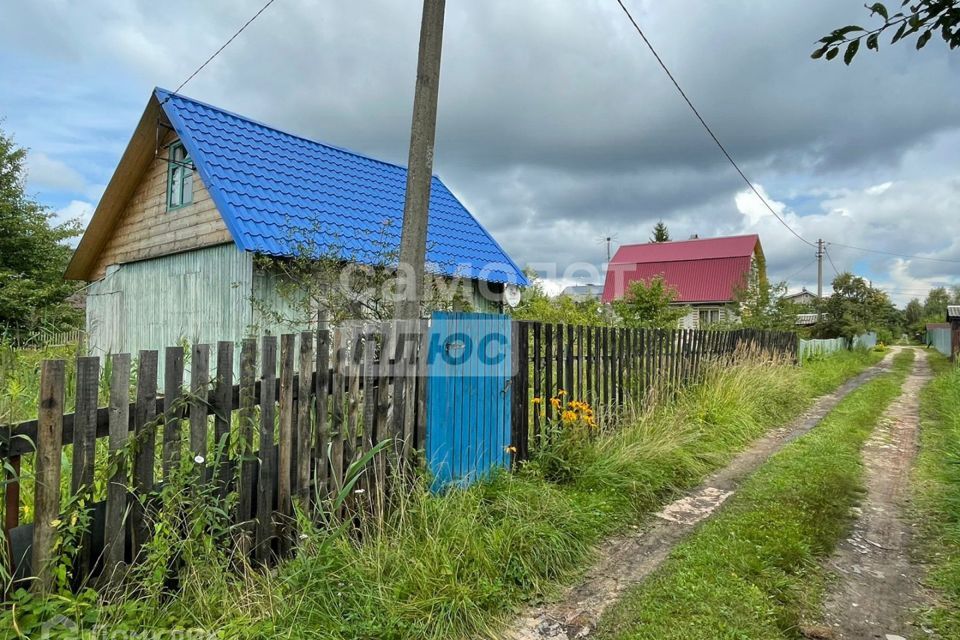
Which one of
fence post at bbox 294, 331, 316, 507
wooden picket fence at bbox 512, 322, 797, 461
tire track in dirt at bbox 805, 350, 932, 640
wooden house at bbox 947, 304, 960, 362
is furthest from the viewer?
wooden house at bbox 947, 304, 960, 362

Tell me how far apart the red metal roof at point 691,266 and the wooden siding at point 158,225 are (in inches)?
996

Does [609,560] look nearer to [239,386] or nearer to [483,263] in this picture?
[239,386]

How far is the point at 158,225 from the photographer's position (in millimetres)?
10281

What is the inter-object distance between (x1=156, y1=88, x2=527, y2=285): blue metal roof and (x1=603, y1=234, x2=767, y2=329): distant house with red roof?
68.9ft

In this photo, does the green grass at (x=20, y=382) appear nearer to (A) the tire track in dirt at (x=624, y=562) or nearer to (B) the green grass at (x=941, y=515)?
(A) the tire track in dirt at (x=624, y=562)

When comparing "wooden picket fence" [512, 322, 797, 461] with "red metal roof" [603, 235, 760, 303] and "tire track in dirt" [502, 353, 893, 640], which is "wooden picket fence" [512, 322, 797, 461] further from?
"red metal roof" [603, 235, 760, 303]

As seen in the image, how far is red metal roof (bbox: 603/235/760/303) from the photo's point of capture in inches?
1304

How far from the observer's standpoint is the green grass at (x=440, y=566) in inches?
92.3

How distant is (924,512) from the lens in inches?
172

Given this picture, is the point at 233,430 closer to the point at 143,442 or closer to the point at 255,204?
the point at 143,442

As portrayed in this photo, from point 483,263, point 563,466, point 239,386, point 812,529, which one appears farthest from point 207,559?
point 483,263

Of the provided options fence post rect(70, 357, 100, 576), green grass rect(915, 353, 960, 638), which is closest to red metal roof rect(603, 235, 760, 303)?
green grass rect(915, 353, 960, 638)

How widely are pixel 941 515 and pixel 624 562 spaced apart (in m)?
2.94

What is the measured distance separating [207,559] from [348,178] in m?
9.70
